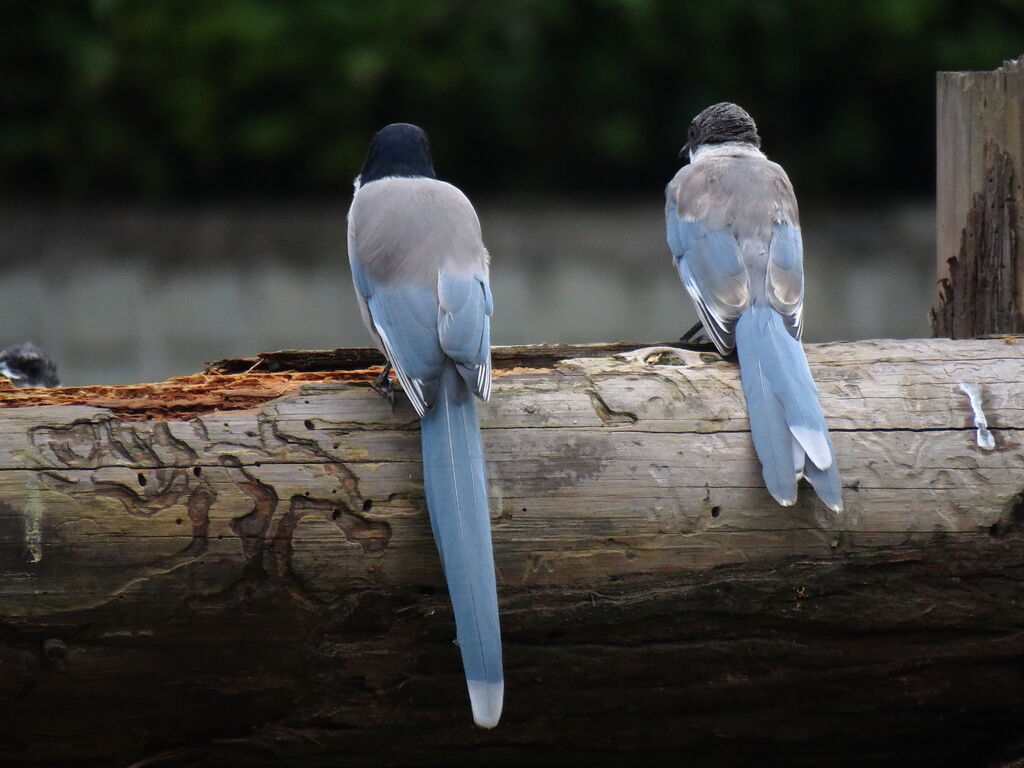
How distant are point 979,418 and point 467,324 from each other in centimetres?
102

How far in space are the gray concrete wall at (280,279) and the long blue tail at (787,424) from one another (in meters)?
3.49

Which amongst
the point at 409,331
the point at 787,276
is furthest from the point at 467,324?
the point at 787,276

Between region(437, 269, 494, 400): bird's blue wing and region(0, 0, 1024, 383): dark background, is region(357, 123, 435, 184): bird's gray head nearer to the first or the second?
region(437, 269, 494, 400): bird's blue wing

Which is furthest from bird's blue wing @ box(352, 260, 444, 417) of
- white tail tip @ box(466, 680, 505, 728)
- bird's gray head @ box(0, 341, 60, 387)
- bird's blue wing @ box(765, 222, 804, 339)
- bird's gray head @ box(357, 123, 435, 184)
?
bird's gray head @ box(0, 341, 60, 387)

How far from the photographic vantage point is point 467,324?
265cm

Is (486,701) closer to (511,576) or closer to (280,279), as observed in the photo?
(511,576)

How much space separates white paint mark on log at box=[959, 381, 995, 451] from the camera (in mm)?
2527

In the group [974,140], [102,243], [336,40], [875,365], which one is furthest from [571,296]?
[875,365]

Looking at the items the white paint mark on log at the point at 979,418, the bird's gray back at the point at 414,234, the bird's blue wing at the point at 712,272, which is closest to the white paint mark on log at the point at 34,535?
the bird's gray back at the point at 414,234

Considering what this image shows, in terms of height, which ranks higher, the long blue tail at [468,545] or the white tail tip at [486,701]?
the long blue tail at [468,545]

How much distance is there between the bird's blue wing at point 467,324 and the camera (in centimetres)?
249

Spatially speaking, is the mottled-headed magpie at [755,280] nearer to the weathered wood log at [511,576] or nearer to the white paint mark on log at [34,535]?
the weathered wood log at [511,576]

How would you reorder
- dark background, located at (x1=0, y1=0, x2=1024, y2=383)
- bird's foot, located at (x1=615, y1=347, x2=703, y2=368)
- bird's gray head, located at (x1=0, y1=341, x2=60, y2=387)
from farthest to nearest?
dark background, located at (x1=0, y1=0, x2=1024, y2=383)
bird's gray head, located at (x1=0, y1=341, x2=60, y2=387)
bird's foot, located at (x1=615, y1=347, x2=703, y2=368)

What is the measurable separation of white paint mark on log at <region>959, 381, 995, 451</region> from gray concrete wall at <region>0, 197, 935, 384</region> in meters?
3.60
